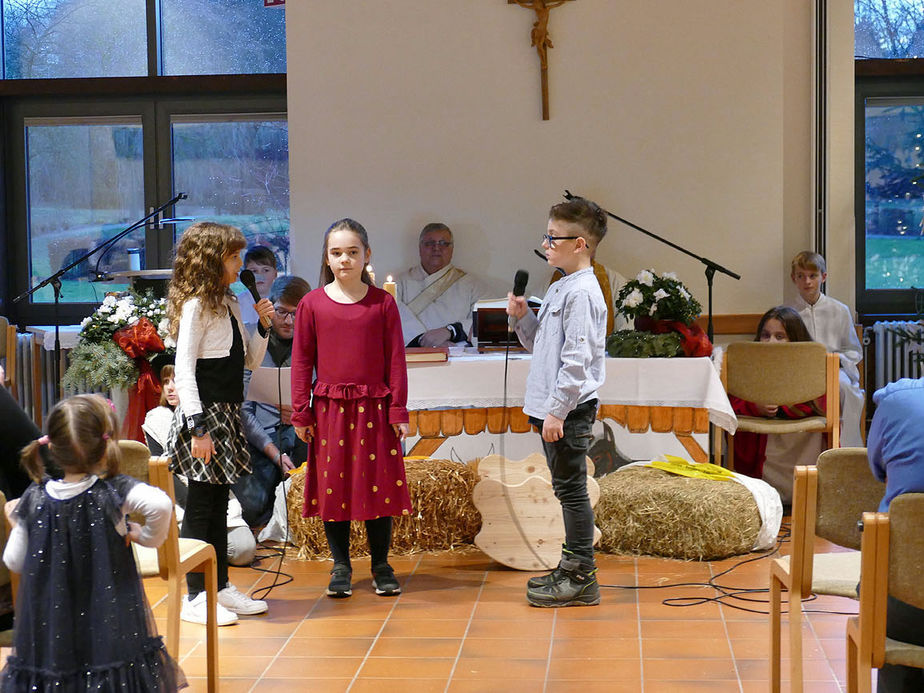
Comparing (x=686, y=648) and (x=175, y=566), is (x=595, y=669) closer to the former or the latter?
(x=686, y=648)

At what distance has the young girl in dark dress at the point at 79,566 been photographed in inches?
91.5

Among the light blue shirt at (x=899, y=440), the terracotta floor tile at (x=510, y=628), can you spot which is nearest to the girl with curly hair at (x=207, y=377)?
the terracotta floor tile at (x=510, y=628)

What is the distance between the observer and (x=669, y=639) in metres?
3.54

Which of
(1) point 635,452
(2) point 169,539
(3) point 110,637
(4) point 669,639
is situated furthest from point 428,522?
(3) point 110,637

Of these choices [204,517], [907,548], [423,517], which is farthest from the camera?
[423,517]

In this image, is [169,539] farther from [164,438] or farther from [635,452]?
[635,452]

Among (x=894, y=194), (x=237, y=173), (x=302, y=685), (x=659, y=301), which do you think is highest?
(x=237, y=173)

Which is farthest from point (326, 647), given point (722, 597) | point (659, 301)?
point (659, 301)

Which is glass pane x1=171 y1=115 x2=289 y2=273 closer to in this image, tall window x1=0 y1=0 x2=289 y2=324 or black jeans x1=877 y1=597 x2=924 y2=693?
tall window x1=0 y1=0 x2=289 y2=324

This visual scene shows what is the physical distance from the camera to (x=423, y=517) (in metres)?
4.71

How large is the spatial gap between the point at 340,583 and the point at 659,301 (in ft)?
6.45

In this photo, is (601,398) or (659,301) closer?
(601,398)

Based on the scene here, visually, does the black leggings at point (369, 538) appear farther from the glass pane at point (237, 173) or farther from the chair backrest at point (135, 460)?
the glass pane at point (237, 173)

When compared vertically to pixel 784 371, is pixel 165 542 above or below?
below
